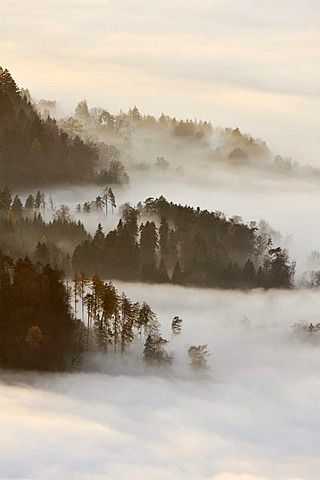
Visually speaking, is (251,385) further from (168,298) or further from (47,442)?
(47,442)

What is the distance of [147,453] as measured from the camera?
412 ft

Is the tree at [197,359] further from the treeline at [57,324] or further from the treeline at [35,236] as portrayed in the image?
the treeline at [35,236]

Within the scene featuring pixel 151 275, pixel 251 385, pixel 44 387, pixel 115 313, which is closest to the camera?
pixel 44 387

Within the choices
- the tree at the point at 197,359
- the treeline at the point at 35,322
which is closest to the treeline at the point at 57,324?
the treeline at the point at 35,322

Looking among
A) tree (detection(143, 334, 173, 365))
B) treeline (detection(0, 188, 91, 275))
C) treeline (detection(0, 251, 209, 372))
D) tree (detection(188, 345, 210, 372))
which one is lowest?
tree (detection(188, 345, 210, 372))

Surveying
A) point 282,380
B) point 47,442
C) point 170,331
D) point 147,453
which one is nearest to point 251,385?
point 282,380

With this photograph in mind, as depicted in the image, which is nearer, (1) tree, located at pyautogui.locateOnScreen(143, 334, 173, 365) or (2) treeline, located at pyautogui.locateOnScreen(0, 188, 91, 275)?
(1) tree, located at pyautogui.locateOnScreen(143, 334, 173, 365)

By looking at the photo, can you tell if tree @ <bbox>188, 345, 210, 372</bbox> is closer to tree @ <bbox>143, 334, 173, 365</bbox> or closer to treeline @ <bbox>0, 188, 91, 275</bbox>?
tree @ <bbox>143, 334, 173, 365</bbox>

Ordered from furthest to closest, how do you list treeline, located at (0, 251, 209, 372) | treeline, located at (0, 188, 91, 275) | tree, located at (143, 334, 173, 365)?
treeline, located at (0, 188, 91, 275)
tree, located at (143, 334, 173, 365)
treeline, located at (0, 251, 209, 372)

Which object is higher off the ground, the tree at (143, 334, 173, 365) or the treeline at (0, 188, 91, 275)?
the treeline at (0, 188, 91, 275)

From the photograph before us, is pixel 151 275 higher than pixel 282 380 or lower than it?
higher

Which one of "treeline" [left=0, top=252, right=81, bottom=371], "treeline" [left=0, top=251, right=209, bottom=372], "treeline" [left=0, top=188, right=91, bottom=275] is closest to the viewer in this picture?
"treeline" [left=0, top=252, right=81, bottom=371]

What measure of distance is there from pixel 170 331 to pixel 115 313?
3358cm

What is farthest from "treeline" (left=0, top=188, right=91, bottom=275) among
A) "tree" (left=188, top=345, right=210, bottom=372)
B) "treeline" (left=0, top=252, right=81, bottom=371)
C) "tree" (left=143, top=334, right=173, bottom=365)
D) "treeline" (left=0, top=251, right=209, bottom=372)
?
"tree" (left=188, top=345, right=210, bottom=372)
